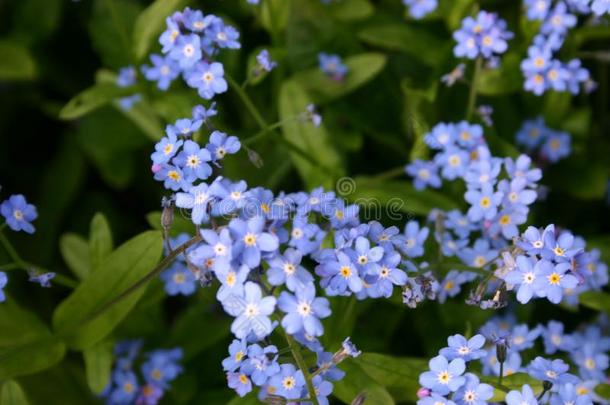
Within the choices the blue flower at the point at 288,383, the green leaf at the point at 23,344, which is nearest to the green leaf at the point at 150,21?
the green leaf at the point at 23,344

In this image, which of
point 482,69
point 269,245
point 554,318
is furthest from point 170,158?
point 554,318

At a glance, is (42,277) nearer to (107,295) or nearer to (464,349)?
(107,295)

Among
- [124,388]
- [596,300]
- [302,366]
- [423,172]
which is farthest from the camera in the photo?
[423,172]

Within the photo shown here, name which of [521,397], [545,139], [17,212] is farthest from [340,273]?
[545,139]

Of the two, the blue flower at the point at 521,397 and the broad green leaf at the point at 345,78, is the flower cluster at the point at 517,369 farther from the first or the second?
the broad green leaf at the point at 345,78

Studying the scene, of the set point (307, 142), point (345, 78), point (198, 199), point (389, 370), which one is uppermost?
point (198, 199)

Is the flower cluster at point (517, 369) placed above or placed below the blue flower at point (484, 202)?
below
